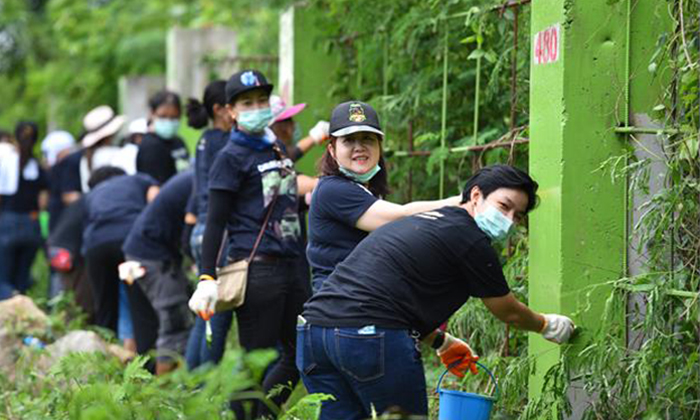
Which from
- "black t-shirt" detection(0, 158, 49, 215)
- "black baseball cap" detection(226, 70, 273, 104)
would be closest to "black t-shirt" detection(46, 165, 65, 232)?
"black t-shirt" detection(0, 158, 49, 215)

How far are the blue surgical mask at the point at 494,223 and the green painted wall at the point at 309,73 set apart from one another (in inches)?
169

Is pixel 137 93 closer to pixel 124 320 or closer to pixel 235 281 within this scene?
pixel 124 320

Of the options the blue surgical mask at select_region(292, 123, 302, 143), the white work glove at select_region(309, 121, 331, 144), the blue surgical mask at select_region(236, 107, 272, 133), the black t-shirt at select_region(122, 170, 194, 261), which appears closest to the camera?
the blue surgical mask at select_region(236, 107, 272, 133)

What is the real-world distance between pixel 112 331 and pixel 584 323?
16.8ft

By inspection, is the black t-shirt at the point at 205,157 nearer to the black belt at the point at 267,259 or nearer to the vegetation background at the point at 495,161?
the vegetation background at the point at 495,161

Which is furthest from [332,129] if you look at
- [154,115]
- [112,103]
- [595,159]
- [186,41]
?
[112,103]

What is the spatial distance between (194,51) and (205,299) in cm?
831

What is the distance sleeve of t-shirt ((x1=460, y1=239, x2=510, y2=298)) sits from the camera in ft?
14.5

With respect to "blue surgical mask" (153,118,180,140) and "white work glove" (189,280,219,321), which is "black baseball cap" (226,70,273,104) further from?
"blue surgical mask" (153,118,180,140)

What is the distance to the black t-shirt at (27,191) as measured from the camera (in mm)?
11578

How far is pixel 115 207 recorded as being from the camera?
8984 mm

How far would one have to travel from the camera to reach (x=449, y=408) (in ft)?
15.2

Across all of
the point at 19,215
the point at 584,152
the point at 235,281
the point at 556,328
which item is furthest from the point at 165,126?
the point at 556,328

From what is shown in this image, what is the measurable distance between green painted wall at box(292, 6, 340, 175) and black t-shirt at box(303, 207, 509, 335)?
424 centimetres
